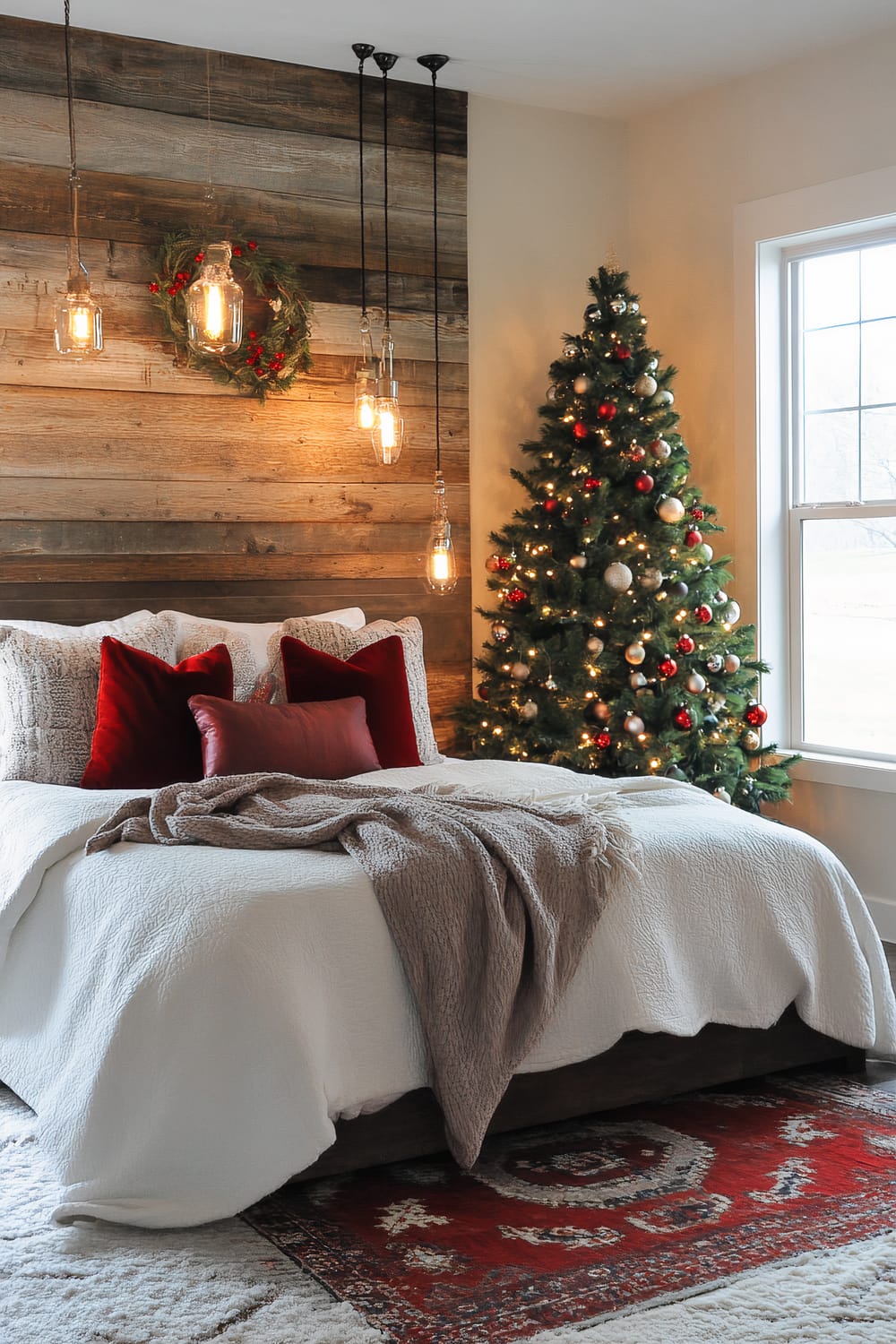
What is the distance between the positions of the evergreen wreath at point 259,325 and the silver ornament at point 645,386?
1.15 metres

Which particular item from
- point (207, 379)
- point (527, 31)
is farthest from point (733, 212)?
point (207, 379)

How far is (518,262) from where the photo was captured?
5.45 m

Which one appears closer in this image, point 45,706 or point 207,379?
point 45,706

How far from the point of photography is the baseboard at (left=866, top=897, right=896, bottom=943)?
15.7 feet

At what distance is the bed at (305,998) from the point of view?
8.30ft

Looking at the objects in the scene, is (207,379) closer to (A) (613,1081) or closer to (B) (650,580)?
(B) (650,580)

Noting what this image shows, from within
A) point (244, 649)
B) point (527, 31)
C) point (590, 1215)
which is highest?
point (527, 31)

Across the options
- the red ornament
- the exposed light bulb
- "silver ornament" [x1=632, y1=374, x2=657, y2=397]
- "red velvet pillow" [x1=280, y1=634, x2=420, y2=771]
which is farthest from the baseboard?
the exposed light bulb

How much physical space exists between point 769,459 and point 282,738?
2.33m

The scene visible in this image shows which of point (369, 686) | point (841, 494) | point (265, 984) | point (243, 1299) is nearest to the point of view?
point (243, 1299)

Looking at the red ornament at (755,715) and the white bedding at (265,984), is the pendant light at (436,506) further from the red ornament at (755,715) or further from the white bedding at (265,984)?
the white bedding at (265,984)

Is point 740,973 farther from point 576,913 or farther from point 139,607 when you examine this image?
point 139,607

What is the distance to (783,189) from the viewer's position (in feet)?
16.5

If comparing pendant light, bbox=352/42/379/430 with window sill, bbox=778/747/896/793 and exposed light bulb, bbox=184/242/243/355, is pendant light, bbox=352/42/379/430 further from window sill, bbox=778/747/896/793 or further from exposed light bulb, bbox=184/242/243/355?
window sill, bbox=778/747/896/793
